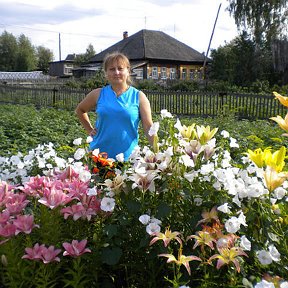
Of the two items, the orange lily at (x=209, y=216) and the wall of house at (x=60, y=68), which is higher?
the wall of house at (x=60, y=68)

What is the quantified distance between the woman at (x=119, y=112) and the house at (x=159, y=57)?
3900 cm

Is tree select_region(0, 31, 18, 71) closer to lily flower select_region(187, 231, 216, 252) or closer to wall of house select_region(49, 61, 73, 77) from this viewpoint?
wall of house select_region(49, 61, 73, 77)

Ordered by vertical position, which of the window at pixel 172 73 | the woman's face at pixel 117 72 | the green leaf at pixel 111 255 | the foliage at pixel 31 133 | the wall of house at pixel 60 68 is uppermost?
the wall of house at pixel 60 68

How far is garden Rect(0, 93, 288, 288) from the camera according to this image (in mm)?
1545

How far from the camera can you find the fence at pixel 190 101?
45.4 feet

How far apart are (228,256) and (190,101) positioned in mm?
14191

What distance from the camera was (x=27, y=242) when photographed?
1678 mm

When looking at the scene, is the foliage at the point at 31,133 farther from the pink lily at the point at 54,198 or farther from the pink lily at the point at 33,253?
the pink lily at the point at 33,253

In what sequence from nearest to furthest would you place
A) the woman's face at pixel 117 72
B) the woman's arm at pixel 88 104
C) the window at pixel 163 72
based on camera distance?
the woman's face at pixel 117 72 < the woman's arm at pixel 88 104 < the window at pixel 163 72

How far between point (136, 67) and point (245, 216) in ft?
136

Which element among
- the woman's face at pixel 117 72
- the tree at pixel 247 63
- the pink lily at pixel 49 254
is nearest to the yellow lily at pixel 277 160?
the pink lily at pixel 49 254

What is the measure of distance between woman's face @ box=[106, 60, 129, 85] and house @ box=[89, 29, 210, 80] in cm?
3900

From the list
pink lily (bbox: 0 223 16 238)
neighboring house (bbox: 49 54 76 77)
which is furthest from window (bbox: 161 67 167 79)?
pink lily (bbox: 0 223 16 238)

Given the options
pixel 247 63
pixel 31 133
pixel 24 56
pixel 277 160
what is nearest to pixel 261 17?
pixel 247 63
